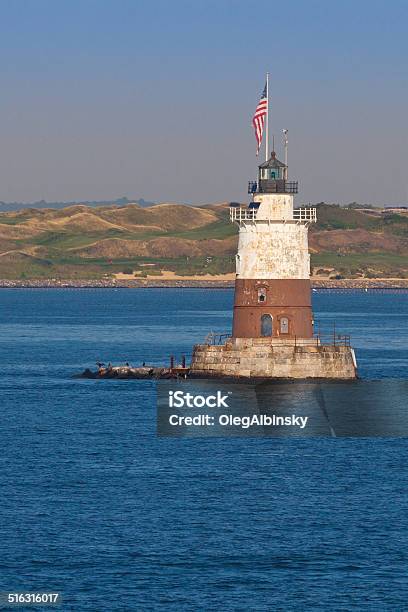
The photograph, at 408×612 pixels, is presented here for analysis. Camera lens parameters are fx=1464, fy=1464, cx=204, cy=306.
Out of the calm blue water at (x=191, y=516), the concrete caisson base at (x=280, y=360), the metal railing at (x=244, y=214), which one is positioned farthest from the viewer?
the concrete caisson base at (x=280, y=360)

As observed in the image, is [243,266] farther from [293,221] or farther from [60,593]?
[60,593]

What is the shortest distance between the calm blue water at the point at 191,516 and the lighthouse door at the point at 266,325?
22.8ft

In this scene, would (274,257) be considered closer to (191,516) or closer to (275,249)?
(275,249)

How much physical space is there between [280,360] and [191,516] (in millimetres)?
27353

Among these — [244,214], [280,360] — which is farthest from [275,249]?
[280,360]

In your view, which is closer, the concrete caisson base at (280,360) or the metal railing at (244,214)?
the metal railing at (244,214)

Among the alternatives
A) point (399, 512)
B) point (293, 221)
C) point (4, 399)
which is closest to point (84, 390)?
point (4, 399)

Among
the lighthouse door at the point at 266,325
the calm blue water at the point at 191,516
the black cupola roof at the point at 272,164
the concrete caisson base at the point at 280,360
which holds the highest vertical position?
the black cupola roof at the point at 272,164

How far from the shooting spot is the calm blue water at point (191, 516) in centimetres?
3962

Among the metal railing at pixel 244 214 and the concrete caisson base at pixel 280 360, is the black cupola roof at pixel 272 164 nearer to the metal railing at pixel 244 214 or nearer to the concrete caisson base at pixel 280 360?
the metal railing at pixel 244 214

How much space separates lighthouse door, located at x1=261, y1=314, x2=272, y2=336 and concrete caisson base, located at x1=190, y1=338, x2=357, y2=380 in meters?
0.36

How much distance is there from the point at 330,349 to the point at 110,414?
11.7 metres

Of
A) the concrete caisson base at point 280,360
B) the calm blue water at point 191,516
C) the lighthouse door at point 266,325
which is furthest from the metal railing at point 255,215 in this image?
the calm blue water at point 191,516

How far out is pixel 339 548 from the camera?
43.3 m
